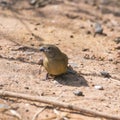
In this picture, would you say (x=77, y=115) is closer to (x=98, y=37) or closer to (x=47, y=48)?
(x=47, y=48)

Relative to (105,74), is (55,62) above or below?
above

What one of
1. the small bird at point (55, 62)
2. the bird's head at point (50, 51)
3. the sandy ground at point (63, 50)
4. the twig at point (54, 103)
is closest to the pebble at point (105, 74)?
the sandy ground at point (63, 50)

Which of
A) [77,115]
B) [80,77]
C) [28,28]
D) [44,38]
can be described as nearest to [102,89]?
[80,77]

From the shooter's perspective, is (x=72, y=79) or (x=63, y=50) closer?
(x=72, y=79)

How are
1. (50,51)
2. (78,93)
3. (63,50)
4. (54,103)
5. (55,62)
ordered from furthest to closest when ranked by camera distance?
(63,50) < (50,51) < (55,62) < (78,93) < (54,103)

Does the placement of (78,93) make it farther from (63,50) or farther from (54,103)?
(63,50)

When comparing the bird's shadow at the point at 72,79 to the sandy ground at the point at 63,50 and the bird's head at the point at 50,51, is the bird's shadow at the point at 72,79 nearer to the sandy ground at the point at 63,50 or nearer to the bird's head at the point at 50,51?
the sandy ground at the point at 63,50

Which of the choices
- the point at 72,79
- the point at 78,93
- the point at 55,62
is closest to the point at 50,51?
the point at 55,62
